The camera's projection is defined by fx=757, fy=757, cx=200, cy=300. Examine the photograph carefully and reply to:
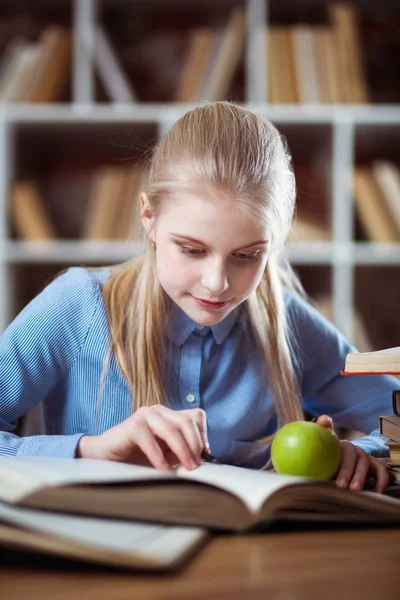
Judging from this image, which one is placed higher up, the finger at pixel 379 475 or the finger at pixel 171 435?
the finger at pixel 171 435

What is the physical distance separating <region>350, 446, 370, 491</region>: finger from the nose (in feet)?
0.91

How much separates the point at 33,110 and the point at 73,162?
0.45 metres

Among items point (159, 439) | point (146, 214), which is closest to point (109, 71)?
point (146, 214)

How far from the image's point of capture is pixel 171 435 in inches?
30.0

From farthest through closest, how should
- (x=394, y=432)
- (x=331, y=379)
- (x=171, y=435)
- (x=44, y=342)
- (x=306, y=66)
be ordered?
(x=306, y=66) → (x=331, y=379) → (x=44, y=342) → (x=394, y=432) → (x=171, y=435)

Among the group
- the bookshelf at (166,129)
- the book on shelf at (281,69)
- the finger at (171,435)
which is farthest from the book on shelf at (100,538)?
the book on shelf at (281,69)

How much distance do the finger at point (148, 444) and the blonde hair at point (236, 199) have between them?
350mm

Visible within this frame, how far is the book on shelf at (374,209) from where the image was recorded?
8.82 feet

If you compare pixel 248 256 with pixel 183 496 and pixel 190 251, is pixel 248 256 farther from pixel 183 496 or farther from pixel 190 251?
pixel 183 496

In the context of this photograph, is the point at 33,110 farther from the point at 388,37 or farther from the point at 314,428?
the point at 314,428

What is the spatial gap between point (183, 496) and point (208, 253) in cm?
44

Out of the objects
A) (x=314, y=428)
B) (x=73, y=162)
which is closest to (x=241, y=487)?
(x=314, y=428)

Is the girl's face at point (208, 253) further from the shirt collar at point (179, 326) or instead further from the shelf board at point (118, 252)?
the shelf board at point (118, 252)

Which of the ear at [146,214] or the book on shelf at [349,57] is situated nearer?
the ear at [146,214]
